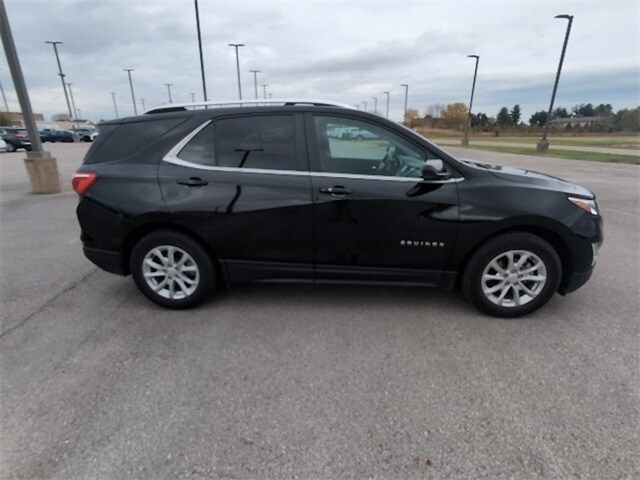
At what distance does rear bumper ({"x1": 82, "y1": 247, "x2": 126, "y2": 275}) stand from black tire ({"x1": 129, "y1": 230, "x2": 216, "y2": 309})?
0.13 m

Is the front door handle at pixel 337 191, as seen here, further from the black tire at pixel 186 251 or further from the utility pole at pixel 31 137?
the utility pole at pixel 31 137

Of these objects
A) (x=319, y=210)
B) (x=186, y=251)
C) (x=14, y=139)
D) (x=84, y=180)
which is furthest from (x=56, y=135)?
(x=319, y=210)

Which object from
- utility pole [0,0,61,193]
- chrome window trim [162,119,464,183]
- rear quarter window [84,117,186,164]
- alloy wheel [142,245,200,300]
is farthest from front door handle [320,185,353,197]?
utility pole [0,0,61,193]

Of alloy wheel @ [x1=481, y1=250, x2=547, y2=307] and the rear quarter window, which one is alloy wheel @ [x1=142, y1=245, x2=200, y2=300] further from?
alloy wheel @ [x1=481, y1=250, x2=547, y2=307]

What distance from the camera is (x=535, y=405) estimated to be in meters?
2.41

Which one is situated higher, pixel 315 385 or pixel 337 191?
pixel 337 191

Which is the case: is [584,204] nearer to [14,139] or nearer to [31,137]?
[31,137]

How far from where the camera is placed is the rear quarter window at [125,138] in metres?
3.54

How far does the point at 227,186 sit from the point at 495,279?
7.76 ft

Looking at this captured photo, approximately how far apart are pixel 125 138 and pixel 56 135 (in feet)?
156

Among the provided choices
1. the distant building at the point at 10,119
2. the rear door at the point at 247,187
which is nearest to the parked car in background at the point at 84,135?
the distant building at the point at 10,119

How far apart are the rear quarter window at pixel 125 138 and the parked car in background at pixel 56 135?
46708 millimetres

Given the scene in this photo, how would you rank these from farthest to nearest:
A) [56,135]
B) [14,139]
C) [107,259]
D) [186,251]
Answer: [56,135], [14,139], [107,259], [186,251]

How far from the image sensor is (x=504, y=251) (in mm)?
3309
